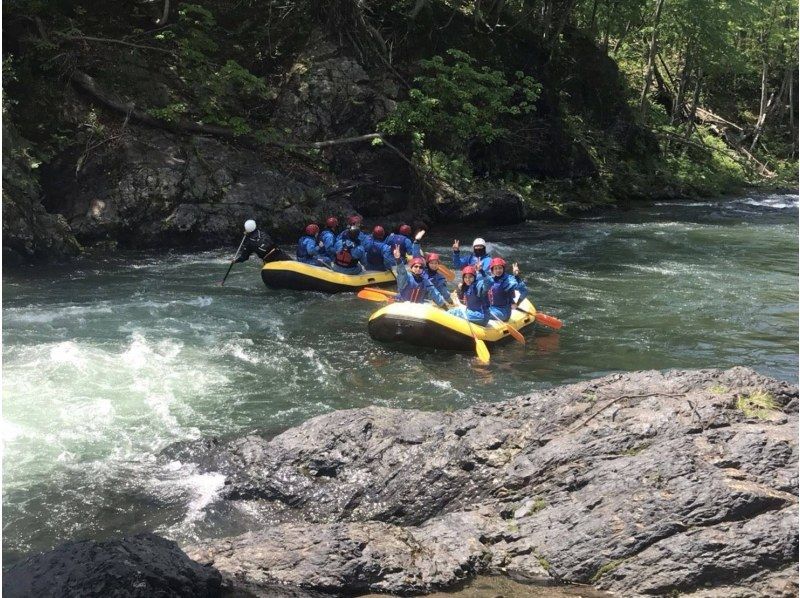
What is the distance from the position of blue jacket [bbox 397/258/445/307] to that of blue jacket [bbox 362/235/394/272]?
2389mm

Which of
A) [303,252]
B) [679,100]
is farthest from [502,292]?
[679,100]

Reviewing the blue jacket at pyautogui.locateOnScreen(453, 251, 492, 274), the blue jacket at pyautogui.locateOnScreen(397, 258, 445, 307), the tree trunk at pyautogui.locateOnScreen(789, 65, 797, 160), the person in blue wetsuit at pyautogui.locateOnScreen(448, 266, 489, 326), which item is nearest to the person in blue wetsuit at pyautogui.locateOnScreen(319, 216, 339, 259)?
the blue jacket at pyautogui.locateOnScreen(453, 251, 492, 274)

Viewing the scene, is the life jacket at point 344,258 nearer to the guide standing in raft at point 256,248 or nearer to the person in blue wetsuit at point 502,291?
the guide standing in raft at point 256,248

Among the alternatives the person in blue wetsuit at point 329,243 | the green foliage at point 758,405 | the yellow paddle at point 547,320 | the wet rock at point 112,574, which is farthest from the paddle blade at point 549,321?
Result: the wet rock at point 112,574

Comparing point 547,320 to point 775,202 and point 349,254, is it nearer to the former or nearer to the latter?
point 349,254

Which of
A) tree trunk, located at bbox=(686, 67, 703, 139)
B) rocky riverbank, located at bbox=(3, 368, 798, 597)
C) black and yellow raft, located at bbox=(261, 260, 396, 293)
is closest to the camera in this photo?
rocky riverbank, located at bbox=(3, 368, 798, 597)

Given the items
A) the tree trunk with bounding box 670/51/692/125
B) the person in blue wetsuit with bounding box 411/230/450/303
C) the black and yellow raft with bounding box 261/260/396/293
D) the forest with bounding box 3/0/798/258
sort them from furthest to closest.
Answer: the tree trunk with bounding box 670/51/692/125, the forest with bounding box 3/0/798/258, the black and yellow raft with bounding box 261/260/396/293, the person in blue wetsuit with bounding box 411/230/450/303

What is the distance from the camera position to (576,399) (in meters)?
5.50

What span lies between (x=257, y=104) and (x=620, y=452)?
15.1m

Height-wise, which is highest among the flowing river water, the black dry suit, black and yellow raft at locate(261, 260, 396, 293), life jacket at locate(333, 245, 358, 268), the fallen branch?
the fallen branch

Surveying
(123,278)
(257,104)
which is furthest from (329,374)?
(257,104)

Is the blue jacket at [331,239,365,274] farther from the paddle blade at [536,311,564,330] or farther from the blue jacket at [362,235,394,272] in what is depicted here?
the paddle blade at [536,311,564,330]

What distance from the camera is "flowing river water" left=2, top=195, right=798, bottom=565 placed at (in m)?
5.60

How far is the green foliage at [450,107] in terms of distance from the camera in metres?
17.8
